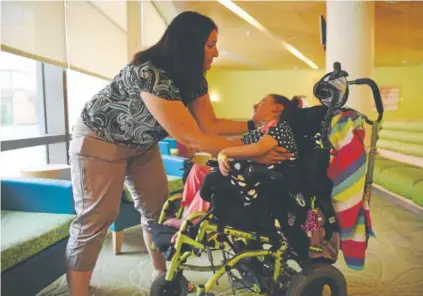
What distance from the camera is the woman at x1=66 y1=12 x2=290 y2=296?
147cm

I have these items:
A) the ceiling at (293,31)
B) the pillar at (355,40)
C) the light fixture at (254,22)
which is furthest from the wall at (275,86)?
the pillar at (355,40)

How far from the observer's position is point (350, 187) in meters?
1.59

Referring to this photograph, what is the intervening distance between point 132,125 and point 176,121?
24cm

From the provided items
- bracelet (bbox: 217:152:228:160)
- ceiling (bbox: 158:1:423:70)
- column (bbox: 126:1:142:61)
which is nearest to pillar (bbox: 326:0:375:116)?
ceiling (bbox: 158:1:423:70)

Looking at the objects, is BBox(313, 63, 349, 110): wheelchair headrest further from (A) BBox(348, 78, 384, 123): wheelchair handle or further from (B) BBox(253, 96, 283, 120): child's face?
(B) BBox(253, 96, 283, 120): child's face

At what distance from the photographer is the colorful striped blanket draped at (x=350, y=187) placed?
159 centimetres

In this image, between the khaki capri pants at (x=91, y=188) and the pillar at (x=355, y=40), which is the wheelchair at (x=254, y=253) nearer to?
the khaki capri pants at (x=91, y=188)

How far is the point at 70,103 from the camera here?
3.92 meters

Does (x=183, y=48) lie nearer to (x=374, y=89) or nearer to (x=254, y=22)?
(x=374, y=89)

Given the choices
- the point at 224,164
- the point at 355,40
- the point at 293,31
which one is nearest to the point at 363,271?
the point at 224,164

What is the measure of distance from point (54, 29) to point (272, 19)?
12.3ft

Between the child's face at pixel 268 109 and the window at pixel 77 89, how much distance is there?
2.27 metres

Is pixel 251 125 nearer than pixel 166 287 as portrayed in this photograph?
No

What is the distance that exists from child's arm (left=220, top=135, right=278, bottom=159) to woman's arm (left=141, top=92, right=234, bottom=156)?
10 centimetres
